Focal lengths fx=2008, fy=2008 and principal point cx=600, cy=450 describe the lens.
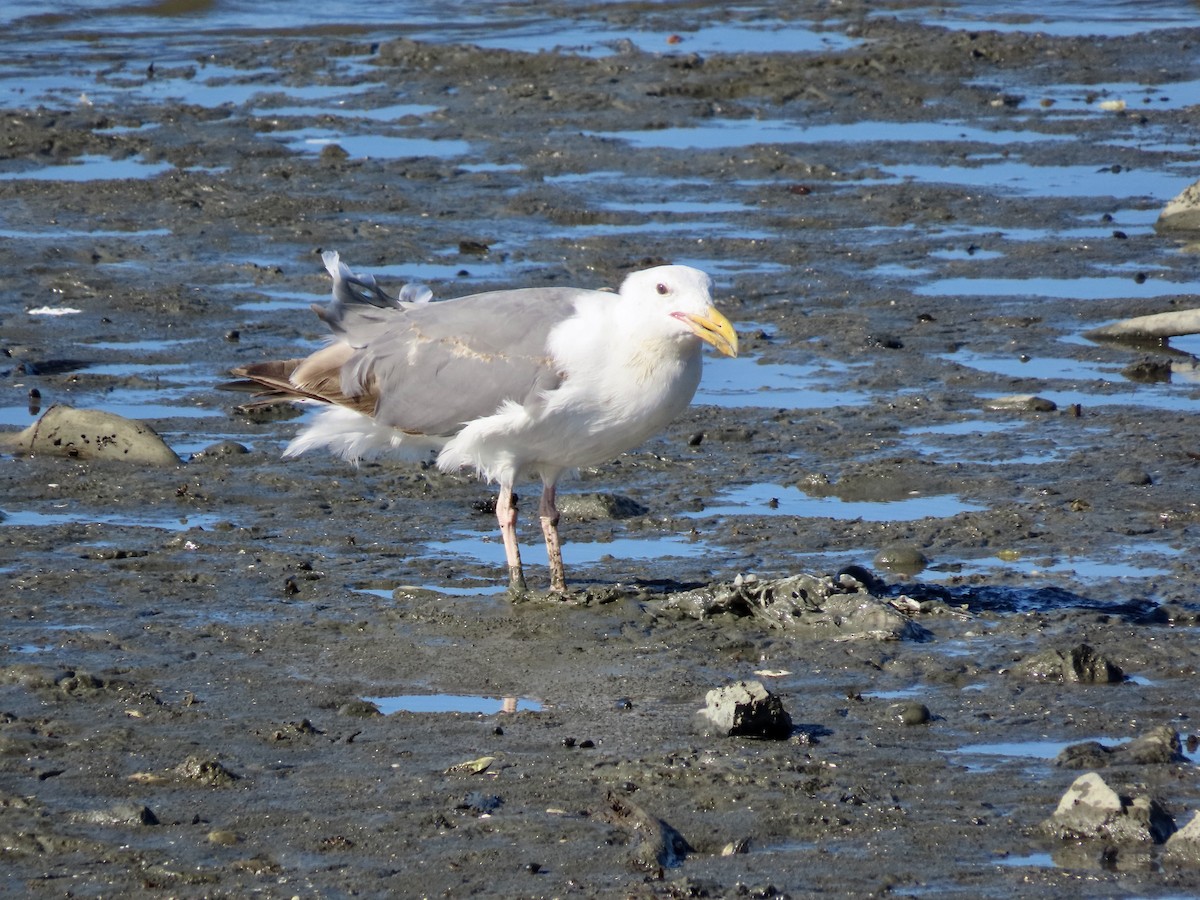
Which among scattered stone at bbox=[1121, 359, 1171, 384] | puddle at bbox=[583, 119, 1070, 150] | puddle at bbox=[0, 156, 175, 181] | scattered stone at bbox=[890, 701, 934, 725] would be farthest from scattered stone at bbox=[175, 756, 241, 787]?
puddle at bbox=[583, 119, 1070, 150]

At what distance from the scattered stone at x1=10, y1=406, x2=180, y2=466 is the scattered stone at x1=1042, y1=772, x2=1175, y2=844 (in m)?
4.77

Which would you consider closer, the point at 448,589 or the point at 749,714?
the point at 749,714

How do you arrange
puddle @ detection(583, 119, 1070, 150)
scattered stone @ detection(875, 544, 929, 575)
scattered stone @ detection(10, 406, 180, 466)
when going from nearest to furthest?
scattered stone @ detection(875, 544, 929, 575) < scattered stone @ detection(10, 406, 180, 466) < puddle @ detection(583, 119, 1070, 150)

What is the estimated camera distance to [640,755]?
5.61 metres

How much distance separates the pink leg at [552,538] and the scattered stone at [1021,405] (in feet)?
8.89

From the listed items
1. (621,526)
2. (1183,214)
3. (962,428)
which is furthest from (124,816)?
(1183,214)

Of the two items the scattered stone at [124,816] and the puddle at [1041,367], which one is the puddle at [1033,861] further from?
the puddle at [1041,367]

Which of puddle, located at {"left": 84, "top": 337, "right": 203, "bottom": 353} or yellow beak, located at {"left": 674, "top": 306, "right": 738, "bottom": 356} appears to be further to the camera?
puddle, located at {"left": 84, "top": 337, "right": 203, "bottom": 353}

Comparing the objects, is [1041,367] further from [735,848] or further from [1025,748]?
[735,848]

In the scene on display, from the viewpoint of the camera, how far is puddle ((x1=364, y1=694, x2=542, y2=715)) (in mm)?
6078

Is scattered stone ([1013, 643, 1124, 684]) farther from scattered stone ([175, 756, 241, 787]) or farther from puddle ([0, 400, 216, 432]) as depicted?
puddle ([0, 400, 216, 432])

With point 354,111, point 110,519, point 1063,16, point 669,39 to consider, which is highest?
point 1063,16

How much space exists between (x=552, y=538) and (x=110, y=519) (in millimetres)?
1847

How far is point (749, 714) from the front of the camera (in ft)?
18.8
